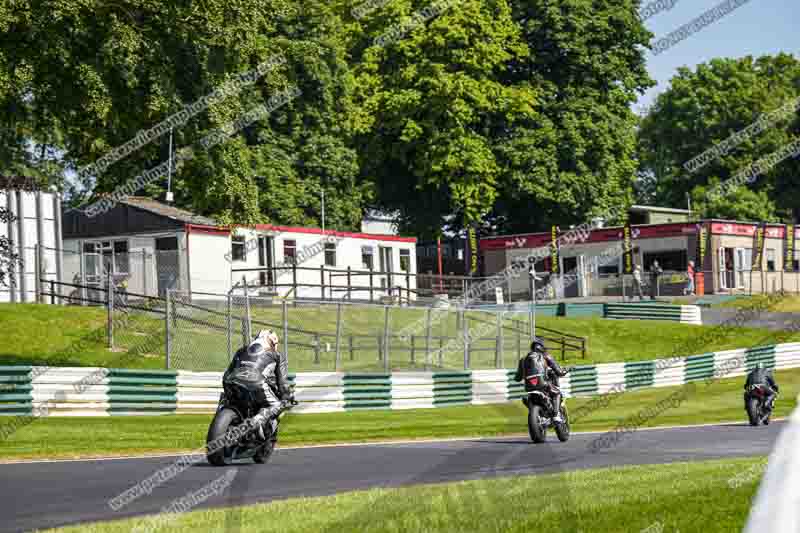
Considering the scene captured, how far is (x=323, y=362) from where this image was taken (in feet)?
95.0

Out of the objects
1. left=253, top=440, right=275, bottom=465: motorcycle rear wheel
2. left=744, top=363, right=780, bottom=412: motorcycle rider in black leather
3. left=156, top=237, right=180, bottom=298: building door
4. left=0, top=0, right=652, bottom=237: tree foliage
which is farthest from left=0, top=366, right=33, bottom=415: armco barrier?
left=0, top=0, right=652, bottom=237: tree foliage

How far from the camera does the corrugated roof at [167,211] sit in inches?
1492

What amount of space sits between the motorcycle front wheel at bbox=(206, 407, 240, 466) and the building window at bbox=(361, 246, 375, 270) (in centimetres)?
3430

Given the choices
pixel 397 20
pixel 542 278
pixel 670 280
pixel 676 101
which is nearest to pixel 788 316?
pixel 670 280

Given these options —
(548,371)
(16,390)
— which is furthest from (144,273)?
(548,371)

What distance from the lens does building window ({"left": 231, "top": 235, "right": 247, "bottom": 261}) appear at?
132 ft

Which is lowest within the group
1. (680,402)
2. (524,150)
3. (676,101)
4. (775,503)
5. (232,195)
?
(680,402)

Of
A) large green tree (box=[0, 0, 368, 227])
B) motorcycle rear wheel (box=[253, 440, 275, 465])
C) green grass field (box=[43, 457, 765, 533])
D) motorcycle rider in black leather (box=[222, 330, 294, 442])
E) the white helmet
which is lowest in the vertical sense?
motorcycle rear wheel (box=[253, 440, 275, 465])

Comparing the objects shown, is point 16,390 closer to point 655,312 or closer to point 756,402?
point 756,402

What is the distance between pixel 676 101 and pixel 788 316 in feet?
118

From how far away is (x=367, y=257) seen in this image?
4722 cm

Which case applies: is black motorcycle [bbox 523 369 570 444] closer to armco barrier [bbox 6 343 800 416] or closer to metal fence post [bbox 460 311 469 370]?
armco barrier [bbox 6 343 800 416]

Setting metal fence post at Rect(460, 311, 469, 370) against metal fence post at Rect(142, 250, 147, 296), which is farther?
metal fence post at Rect(142, 250, 147, 296)

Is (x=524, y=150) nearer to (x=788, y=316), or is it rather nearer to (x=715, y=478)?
(x=788, y=316)
